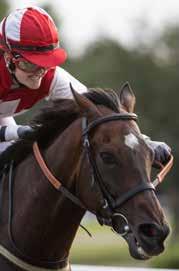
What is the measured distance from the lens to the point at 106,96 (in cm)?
399

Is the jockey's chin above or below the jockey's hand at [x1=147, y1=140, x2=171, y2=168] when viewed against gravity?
above

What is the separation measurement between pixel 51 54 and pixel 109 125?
2.03ft

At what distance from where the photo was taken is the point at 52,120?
4090mm

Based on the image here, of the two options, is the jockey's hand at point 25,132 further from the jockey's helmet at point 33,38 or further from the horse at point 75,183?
the jockey's helmet at point 33,38

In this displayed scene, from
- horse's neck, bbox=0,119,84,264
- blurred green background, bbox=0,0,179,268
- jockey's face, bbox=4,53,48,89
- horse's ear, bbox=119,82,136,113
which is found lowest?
blurred green background, bbox=0,0,179,268

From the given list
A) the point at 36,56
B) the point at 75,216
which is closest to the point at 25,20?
the point at 36,56

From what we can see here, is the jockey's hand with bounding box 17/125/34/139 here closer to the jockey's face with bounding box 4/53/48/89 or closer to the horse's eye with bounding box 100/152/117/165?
the jockey's face with bounding box 4/53/48/89

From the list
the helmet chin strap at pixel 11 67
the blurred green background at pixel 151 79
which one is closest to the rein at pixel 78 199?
the helmet chin strap at pixel 11 67

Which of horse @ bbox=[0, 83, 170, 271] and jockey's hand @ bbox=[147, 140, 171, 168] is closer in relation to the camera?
horse @ bbox=[0, 83, 170, 271]

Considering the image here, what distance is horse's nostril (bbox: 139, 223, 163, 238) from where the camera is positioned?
11.6ft

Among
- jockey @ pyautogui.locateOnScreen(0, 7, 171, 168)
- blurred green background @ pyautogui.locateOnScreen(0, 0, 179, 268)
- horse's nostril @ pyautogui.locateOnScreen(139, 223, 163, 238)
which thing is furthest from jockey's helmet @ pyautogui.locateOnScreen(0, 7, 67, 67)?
blurred green background @ pyautogui.locateOnScreen(0, 0, 179, 268)

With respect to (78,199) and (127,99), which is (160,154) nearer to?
(127,99)

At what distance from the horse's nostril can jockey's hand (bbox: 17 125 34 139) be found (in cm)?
81

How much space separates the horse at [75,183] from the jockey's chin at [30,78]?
0.71 ft
